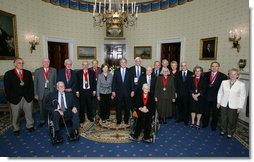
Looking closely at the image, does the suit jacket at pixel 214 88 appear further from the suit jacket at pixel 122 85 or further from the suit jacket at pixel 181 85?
the suit jacket at pixel 122 85

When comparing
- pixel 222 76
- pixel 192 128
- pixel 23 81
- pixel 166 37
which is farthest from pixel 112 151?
pixel 166 37

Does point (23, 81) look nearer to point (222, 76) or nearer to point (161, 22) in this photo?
point (222, 76)

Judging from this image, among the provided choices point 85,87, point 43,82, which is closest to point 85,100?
point 85,87

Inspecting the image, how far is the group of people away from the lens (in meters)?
3.68

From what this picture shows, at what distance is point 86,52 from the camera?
29.4ft

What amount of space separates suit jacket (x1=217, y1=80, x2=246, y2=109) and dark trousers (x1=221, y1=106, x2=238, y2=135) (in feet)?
0.43

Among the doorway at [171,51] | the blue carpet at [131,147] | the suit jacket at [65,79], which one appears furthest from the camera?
the doorway at [171,51]

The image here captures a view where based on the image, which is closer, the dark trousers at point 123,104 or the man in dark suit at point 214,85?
the man in dark suit at point 214,85

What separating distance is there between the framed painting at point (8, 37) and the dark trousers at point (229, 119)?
20.7ft

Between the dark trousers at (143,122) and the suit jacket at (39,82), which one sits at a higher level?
the suit jacket at (39,82)

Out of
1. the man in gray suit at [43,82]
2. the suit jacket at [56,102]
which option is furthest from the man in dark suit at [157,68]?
the man in gray suit at [43,82]

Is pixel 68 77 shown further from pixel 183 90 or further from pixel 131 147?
pixel 183 90

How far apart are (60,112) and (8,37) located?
374 centimetres

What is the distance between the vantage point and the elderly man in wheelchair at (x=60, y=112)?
3.49m
